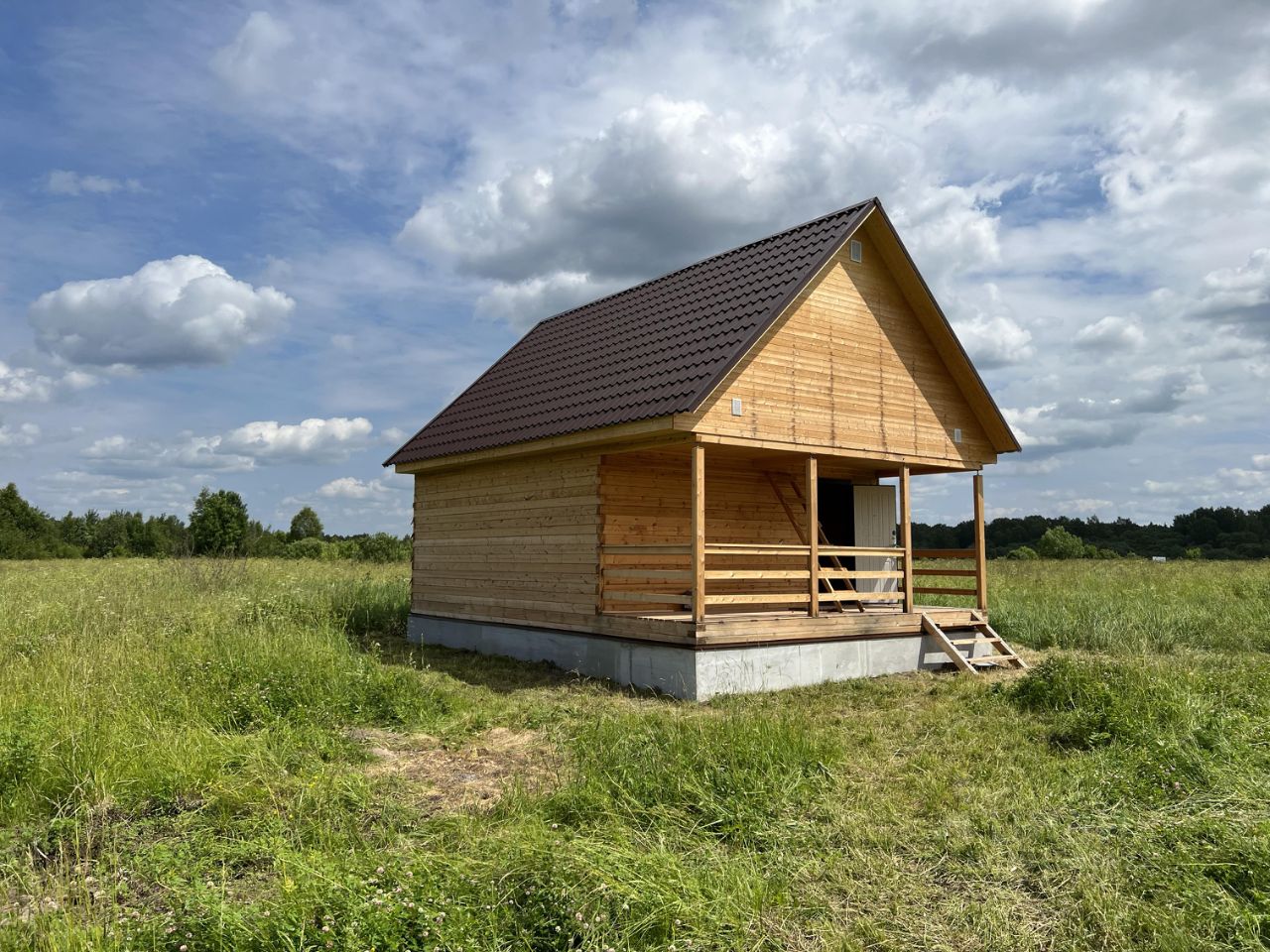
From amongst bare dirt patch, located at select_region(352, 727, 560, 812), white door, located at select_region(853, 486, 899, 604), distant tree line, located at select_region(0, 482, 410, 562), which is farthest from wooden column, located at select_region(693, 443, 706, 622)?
distant tree line, located at select_region(0, 482, 410, 562)

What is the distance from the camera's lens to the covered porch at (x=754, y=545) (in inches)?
468

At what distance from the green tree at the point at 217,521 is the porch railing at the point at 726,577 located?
38.2 m

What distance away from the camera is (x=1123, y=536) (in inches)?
2420

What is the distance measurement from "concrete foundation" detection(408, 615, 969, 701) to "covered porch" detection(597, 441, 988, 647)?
18 cm

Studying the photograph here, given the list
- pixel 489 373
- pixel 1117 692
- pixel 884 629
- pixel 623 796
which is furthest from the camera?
pixel 489 373

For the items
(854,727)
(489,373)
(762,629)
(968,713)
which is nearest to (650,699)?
(762,629)

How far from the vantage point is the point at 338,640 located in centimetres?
1110

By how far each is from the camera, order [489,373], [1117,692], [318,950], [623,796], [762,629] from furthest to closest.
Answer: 1. [489,373]
2. [762,629]
3. [1117,692]
4. [623,796]
5. [318,950]

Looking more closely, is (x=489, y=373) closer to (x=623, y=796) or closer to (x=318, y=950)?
(x=623, y=796)

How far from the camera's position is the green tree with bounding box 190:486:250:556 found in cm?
4778

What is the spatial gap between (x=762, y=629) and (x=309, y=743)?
583 centimetres

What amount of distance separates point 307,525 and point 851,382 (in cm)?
5632

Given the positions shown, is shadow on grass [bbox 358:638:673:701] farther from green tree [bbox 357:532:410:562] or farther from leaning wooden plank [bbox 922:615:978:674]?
green tree [bbox 357:532:410:562]

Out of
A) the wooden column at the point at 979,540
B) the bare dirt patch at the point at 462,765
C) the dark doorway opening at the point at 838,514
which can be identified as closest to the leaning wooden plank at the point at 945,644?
the wooden column at the point at 979,540
